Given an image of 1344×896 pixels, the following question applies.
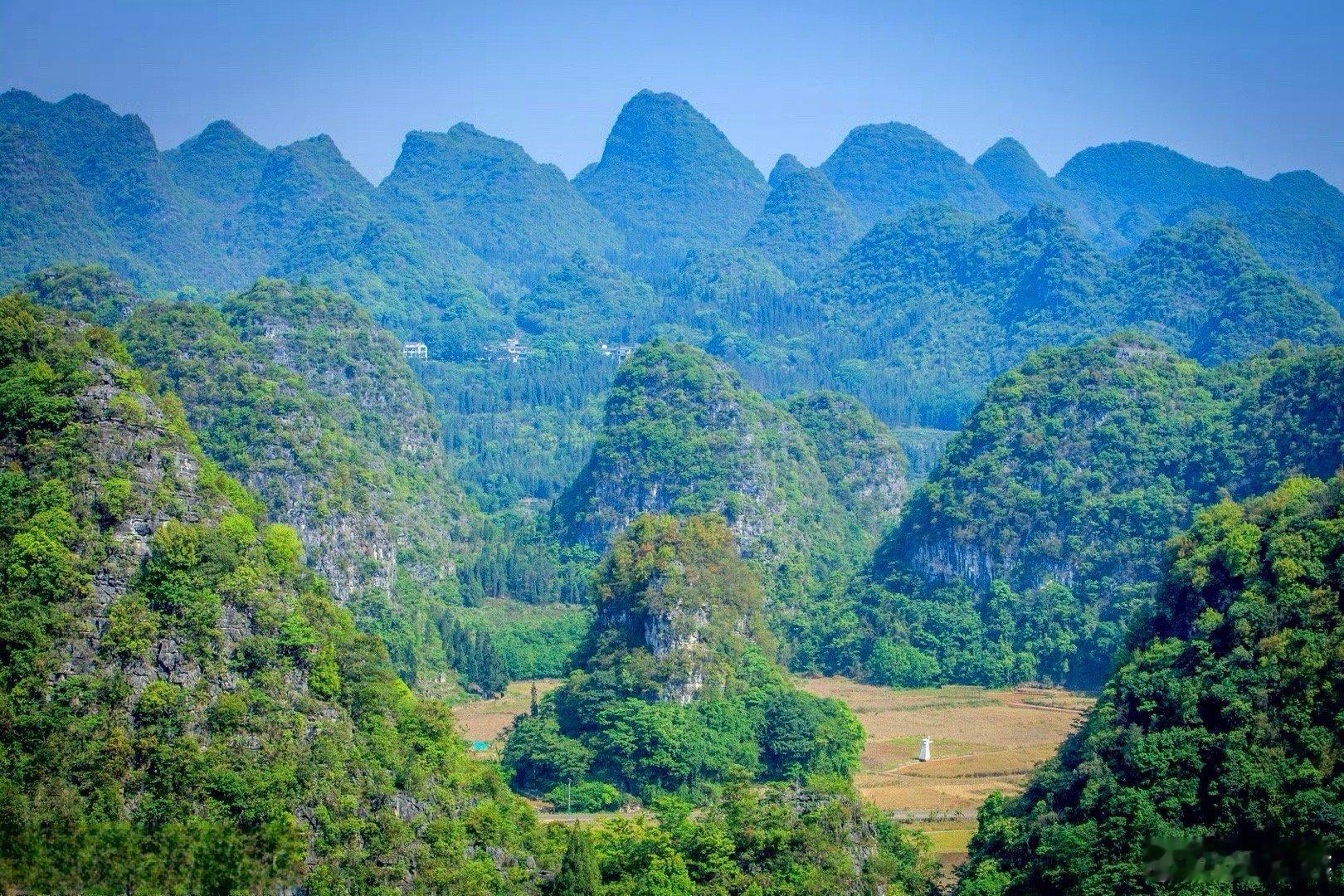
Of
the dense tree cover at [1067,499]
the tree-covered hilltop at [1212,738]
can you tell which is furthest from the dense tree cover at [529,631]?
the tree-covered hilltop at [1212,738]

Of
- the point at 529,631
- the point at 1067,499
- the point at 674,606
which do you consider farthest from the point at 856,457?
the point at 674,606

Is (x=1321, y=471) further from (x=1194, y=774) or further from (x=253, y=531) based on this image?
(x=253, y=531)

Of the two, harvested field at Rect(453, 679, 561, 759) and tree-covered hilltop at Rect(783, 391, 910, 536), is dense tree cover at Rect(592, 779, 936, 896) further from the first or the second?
tree-covered hilltop at Rect(783, 391, 910, 536)

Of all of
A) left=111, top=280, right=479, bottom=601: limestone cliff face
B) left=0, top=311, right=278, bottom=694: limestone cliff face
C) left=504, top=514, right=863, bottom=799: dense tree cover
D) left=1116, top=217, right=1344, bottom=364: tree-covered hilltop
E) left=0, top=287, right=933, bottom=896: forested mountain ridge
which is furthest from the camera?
left=1116, top=217, right=1344, bottom=364: tree-covered hilltop

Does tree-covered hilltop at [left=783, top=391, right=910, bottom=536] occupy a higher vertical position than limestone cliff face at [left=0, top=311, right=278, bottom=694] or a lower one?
higher

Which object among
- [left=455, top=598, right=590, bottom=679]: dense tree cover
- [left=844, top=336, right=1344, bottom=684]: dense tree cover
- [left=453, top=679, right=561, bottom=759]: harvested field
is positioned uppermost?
[left=844, top=336, right=1344, bottom=684]: dense tree cover

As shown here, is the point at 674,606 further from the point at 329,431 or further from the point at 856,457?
the point at 856,457

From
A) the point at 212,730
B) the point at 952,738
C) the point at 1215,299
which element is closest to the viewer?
the point at 212,730

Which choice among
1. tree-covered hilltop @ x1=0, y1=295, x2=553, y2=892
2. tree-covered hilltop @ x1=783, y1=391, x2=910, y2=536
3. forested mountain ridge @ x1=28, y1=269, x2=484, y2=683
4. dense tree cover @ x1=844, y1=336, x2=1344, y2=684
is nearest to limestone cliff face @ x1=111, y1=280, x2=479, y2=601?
forested mountain ridge @ x1=28, y1=269, x2=484, y2=683
